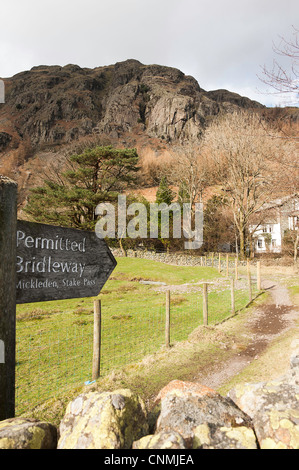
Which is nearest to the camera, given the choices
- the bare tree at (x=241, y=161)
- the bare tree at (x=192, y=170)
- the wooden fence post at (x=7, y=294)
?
the wooden fence post at (x=7, y=294)

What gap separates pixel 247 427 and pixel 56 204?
100ft

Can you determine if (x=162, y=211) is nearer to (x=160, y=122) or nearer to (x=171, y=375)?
(x=171, y=375)

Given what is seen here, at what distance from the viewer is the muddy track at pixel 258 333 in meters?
5.30

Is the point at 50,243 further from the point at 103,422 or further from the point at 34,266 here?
the point at 103,422

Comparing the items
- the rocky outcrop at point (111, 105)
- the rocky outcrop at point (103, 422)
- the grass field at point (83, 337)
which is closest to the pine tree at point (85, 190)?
the grass field at point (83, 337)

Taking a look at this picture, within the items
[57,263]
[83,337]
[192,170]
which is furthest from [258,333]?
[192,170]

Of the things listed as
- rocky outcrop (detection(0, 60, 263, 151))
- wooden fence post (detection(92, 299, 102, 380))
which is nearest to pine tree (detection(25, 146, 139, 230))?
wooden fence post (detection(92, 299, 102, 380))

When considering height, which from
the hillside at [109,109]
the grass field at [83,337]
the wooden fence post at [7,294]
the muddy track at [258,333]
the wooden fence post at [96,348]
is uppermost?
the hillside at [109,109]

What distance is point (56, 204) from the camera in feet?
98.5

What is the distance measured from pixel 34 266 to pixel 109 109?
123454 mm

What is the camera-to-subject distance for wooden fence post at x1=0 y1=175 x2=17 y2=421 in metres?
2.18

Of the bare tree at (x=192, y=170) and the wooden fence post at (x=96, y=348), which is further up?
the bare tree at (x=192, y=170)

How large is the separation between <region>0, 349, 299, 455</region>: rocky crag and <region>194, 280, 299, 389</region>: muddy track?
2.99 meters

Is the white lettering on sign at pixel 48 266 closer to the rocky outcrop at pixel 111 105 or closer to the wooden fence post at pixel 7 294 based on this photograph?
the wooden fence post at pixel 7 294
